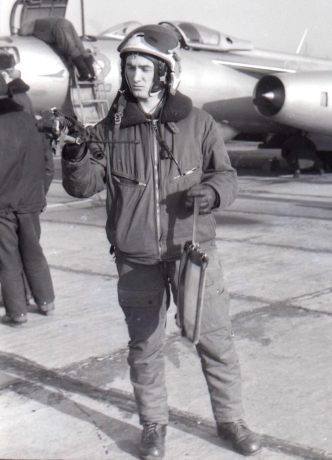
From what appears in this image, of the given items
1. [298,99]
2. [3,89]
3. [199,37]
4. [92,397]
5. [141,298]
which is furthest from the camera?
[199,37]

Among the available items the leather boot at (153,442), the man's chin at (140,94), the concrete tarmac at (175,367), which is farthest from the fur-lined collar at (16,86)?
the leather boot at (153,442)

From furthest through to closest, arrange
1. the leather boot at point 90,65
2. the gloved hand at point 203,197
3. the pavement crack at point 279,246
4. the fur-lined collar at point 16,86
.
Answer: the leather boot at point 90,65
the pavement crack at point 279,246
the fur-lined collar at point 16,86
the gloved hand at point 203,197

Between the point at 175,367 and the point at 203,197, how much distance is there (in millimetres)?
1451

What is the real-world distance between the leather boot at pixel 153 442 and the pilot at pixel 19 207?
2075mm

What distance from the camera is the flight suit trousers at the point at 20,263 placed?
4.69 metres

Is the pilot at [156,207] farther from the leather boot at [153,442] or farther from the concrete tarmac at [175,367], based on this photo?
the concrete tarmac at [175,367]

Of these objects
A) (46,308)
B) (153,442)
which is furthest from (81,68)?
(153,442)

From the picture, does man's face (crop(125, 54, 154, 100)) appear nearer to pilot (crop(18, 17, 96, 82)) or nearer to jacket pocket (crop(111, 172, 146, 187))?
jacket pocket (crop(111, 172, 146, 187))

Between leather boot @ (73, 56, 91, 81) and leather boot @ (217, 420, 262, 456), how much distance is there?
370 inches

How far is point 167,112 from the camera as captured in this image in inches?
113

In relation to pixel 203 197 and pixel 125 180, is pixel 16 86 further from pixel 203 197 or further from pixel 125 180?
pixel 203 197

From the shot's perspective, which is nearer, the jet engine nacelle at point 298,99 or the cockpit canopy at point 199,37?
the jet engine nacelle at point 298,99

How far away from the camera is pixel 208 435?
3.03 metres

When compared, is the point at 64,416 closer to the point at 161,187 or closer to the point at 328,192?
the point at 161,187
